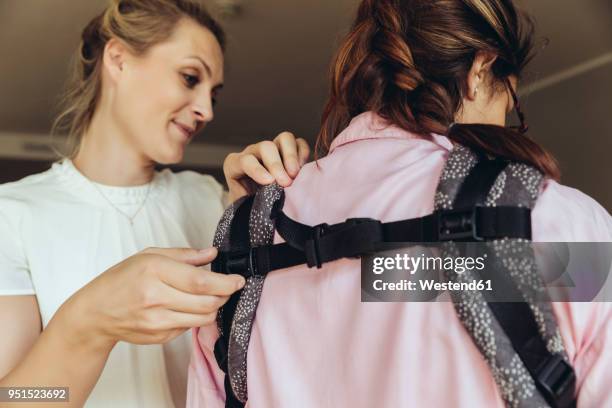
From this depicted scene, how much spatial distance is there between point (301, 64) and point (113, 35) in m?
2.84

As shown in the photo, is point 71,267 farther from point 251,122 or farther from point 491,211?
point 251,122

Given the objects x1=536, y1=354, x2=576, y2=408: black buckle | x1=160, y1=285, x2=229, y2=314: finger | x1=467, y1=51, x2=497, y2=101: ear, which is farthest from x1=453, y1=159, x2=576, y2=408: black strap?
x1=160, y1=285, x2=229, y2=314: finger

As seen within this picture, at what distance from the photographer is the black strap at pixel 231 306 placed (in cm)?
81

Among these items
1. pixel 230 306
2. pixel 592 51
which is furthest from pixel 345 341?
pixel 592 51

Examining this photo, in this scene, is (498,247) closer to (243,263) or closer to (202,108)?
(243,263)

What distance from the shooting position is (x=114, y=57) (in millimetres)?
1527

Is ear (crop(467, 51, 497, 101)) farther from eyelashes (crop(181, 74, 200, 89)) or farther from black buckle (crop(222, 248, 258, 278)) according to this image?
eyelashes (crop(181, 74, 200, 89))

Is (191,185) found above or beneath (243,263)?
beneath

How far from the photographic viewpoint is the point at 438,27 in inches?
30.6

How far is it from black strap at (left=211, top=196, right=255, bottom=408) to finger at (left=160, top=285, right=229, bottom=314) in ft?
0.16

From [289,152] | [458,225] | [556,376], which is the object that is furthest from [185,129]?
[556,376]

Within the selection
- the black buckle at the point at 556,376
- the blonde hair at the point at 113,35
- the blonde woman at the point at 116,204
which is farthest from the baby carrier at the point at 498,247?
the blonde hair at the point at 113,35

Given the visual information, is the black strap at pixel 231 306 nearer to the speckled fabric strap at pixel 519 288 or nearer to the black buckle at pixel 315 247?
the black buckle at pixel 315 247

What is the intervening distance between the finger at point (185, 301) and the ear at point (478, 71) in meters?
0.43
